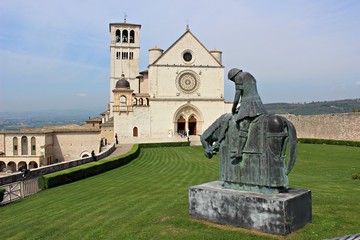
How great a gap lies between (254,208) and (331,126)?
3907cm

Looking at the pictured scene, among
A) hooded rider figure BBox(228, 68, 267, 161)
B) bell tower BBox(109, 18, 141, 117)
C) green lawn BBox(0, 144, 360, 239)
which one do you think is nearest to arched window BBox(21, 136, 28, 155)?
bell tower BBox(109, 18, 141, 117)

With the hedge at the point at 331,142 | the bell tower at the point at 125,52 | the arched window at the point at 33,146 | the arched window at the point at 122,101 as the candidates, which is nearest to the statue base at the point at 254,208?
the hedge at the point at 331,142

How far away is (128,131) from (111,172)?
25.8 m

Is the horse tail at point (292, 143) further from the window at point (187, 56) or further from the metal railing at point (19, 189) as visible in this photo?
the window at point (187, 56)

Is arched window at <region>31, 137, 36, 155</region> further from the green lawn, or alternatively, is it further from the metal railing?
the green lawn

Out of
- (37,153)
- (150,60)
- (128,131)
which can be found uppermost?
(150,60)

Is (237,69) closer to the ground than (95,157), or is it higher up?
higher up

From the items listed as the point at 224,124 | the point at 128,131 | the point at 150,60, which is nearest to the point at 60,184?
the point at 224,124

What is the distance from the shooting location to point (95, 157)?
83.9 ft

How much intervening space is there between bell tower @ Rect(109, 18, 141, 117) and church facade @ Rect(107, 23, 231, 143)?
1215cm

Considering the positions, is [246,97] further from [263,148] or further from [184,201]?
[184,201]

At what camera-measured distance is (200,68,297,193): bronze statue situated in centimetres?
679

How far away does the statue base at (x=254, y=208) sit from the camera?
20.9 feet

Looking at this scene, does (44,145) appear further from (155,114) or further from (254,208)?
(254,208)
